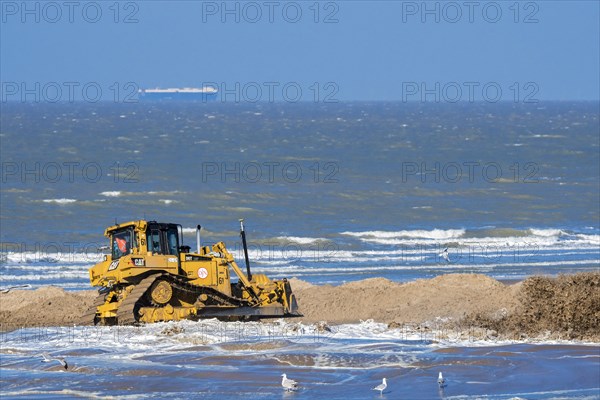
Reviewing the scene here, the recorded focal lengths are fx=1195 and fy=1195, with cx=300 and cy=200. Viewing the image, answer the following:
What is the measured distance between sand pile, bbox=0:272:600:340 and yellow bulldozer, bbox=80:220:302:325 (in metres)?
1.99

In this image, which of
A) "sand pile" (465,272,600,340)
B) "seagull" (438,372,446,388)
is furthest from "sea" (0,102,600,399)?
"sand pile" (465,272,600,340)

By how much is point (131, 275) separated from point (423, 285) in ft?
26.6

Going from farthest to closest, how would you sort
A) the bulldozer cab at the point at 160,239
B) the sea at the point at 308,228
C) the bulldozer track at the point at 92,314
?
1. the bulldozer track at the point at 92,314
2. the bulldozer cab at the point at 160,239
3. the sea at the point at 308,228

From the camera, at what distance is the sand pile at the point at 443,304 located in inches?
967

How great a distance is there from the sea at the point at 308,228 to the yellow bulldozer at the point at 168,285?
492mm

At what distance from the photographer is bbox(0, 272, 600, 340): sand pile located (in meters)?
24.6

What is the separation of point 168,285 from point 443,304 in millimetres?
6802

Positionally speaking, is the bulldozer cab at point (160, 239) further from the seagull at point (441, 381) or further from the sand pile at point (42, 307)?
the seagull at point (441, 381)

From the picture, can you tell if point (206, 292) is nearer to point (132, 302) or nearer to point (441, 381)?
point (132, 302)

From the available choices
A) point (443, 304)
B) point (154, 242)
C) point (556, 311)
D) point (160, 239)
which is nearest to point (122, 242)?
point (154, 242)

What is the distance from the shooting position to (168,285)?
82.1 ft

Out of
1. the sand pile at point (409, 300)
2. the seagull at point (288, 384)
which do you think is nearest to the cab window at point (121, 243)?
the sand pile at point (409, 300)

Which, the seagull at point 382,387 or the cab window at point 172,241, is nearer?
the seagull at point 382,387

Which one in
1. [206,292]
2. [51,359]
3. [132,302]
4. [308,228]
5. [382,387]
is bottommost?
[382,387]
